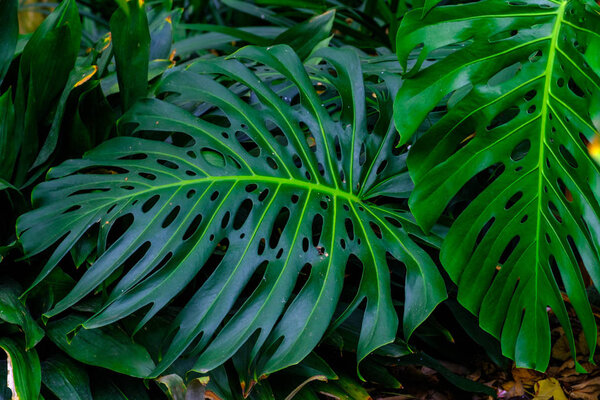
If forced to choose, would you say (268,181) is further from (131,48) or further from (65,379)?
(65,379)

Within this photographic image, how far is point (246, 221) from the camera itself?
1.35m

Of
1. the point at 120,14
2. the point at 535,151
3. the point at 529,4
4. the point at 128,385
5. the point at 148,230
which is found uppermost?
the point at 529,4

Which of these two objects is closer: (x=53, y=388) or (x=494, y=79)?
(x=53, y=388)

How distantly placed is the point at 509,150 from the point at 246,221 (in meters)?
0.58

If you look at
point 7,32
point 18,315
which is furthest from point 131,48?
point 18,315

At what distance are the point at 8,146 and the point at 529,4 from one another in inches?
48.5

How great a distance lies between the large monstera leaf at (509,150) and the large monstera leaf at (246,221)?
136 millimetres

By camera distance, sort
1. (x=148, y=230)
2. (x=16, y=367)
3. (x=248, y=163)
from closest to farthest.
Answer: (x=16, y=367), (x=148, y=230), (x=248, y=163)

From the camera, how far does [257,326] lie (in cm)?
121

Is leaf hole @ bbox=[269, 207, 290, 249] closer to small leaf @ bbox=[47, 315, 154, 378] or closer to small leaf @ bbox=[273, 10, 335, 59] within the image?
small leaf @ bbox=[47, 315, 154, 378]

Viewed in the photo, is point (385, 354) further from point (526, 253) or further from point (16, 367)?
point (16, 367)

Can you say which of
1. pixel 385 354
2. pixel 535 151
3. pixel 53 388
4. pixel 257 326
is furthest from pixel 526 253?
pixel 53 388

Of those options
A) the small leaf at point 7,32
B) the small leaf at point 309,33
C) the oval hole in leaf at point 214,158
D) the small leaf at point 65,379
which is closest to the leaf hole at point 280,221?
the oval hole in leaf at point 214,158

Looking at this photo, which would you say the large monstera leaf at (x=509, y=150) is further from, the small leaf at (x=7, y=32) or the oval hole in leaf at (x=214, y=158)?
the small leaf at (x=7, y=32)
